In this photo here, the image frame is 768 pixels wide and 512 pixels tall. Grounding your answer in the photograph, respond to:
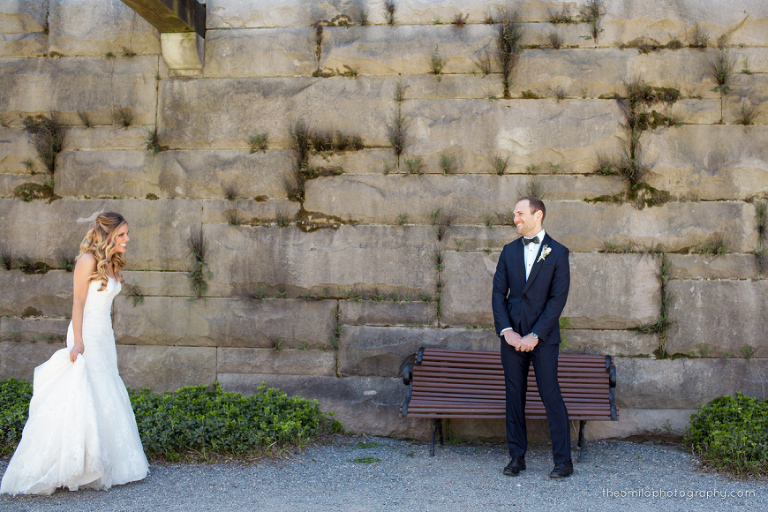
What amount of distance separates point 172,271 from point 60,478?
2389 millimetres

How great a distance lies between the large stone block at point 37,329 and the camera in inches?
233

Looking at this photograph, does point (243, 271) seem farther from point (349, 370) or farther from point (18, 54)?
point (18, 54)

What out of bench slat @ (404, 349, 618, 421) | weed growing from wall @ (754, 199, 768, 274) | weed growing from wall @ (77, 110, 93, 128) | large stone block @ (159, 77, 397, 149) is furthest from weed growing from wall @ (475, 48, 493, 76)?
weed growing from wall @ (77, 110, 93, 128)

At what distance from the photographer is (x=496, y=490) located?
4191 millimetres

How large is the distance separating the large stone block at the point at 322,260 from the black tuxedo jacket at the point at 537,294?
4.29 ft

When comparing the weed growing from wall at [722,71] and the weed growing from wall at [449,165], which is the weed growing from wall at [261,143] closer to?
the weed growing from wall at [449,165]

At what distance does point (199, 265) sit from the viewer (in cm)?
581

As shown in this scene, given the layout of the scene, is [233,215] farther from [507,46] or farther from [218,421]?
[507,46]

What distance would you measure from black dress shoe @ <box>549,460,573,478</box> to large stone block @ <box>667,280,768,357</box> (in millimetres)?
1799

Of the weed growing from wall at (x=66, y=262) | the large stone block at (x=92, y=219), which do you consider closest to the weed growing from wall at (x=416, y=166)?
the large stone block at (x=92, y=219)

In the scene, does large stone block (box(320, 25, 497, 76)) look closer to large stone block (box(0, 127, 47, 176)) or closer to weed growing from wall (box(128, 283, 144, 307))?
weed growing from wall (box(128, 283, 144, 307))

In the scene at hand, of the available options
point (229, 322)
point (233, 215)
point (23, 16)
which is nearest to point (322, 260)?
point (233, 215)

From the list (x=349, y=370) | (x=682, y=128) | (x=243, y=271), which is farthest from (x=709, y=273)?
(x=243, y=271)

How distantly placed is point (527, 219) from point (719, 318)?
94.2 inches
